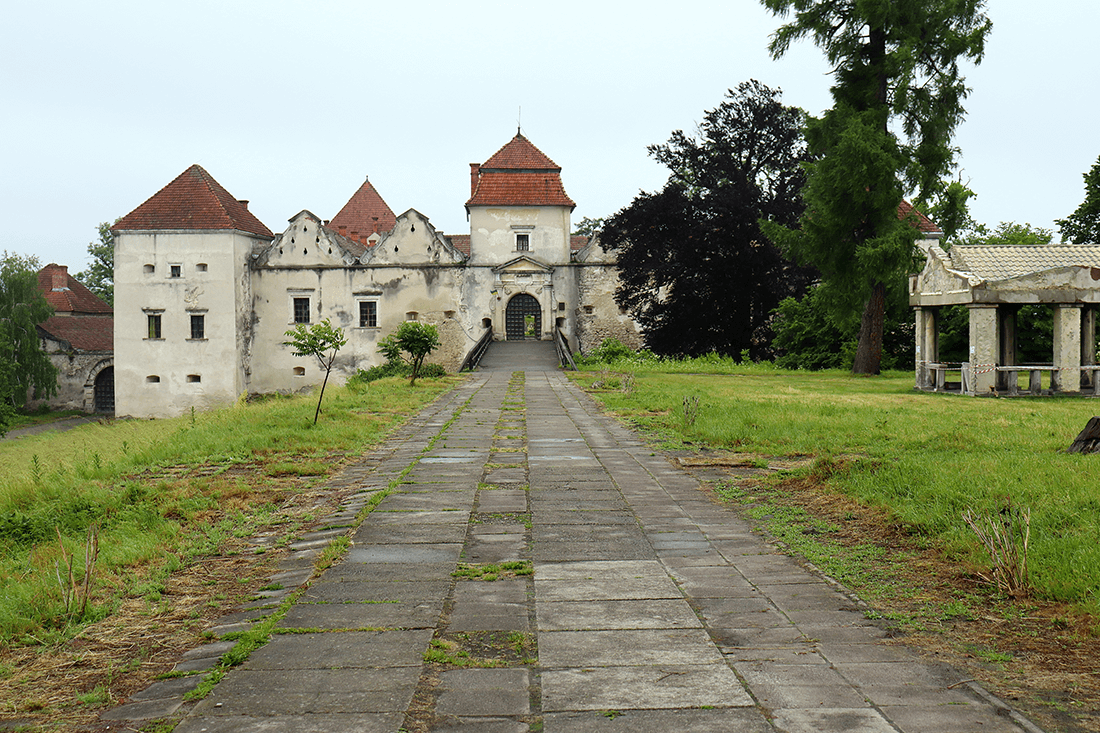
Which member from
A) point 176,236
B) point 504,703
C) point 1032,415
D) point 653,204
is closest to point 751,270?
point 653,204

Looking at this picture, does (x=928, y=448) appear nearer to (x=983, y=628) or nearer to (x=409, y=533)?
(x=983, y=628)

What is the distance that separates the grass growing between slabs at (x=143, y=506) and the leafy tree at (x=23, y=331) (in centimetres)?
3441

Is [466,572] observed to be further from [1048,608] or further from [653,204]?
[653,204]

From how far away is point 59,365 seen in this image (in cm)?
4819

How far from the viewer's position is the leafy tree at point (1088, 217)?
37.9 m

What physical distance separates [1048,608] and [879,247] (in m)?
21.7

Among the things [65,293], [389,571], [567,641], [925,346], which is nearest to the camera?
[567,641]

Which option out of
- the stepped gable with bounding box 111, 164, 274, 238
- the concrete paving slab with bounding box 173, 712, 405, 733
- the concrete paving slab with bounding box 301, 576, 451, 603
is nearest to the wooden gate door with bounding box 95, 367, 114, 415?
the stepped gable with bounding box 111, 164, 274, 238

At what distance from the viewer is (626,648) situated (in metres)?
4.30

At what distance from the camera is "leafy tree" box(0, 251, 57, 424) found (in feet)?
146

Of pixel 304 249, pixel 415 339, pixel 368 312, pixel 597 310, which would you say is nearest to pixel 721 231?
pixel 597 310

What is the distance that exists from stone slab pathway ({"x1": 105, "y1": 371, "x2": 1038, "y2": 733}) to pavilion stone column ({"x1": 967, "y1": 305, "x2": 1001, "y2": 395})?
15392mm

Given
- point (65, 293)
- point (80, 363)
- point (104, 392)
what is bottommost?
point (104, 392)

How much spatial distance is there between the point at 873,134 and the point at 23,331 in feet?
134
